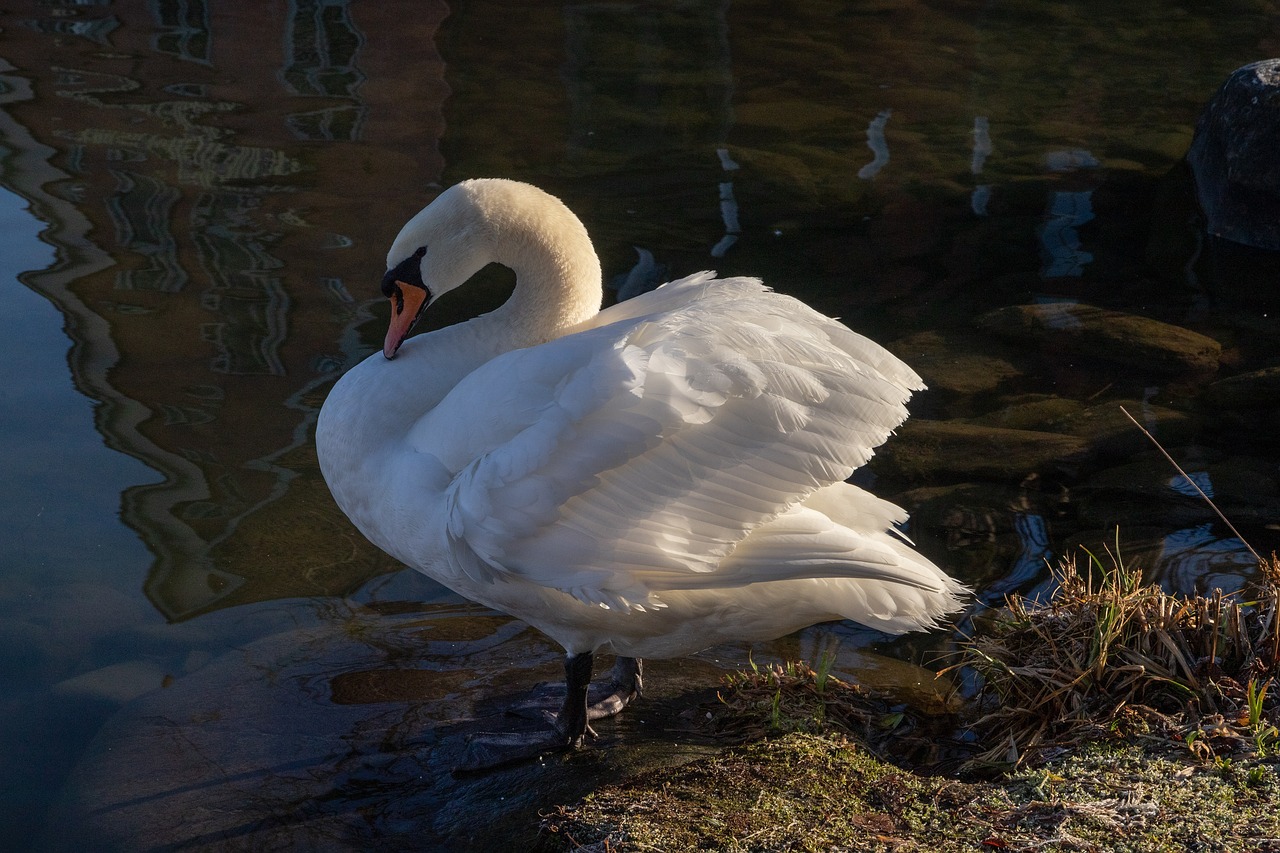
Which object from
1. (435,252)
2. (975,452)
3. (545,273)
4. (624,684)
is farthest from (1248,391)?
(435,252)

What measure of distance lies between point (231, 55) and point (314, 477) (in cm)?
740

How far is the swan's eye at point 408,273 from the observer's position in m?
3.59

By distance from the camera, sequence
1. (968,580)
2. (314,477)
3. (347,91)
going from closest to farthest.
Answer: (968,580), (314,477), (347,91)

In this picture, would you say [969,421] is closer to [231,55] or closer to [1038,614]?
[1038,614]

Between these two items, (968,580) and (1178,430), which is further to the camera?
(1178,430)

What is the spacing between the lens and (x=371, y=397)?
3.47 meters

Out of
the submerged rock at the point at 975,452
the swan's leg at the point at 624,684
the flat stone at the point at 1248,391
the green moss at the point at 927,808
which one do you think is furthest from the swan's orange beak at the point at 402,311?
the flat stone at the point at 1248,391

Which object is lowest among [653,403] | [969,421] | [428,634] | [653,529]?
[428,634]

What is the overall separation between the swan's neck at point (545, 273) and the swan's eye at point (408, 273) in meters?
0.23

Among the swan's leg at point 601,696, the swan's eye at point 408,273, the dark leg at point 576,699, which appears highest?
the swan's eye at point 408,273

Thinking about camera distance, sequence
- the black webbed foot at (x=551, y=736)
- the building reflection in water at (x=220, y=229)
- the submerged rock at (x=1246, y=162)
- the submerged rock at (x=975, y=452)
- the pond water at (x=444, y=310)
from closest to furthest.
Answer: the black webbed foot at (x=551, y=736) < the pond water at (x=444, y=310) < the building reflection in water at (x=220, y=229) < the submerged rock at (x=975, y=452) < the submerged rock at (x=1246, y=162)

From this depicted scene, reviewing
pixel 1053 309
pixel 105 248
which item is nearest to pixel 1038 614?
pixel 1053 309

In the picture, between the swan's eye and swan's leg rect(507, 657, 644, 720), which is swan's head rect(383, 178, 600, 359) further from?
swan's leg rect(507, 657, 644, 720)

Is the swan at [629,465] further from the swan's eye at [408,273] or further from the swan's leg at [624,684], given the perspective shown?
the swan's leg at [624,684]
